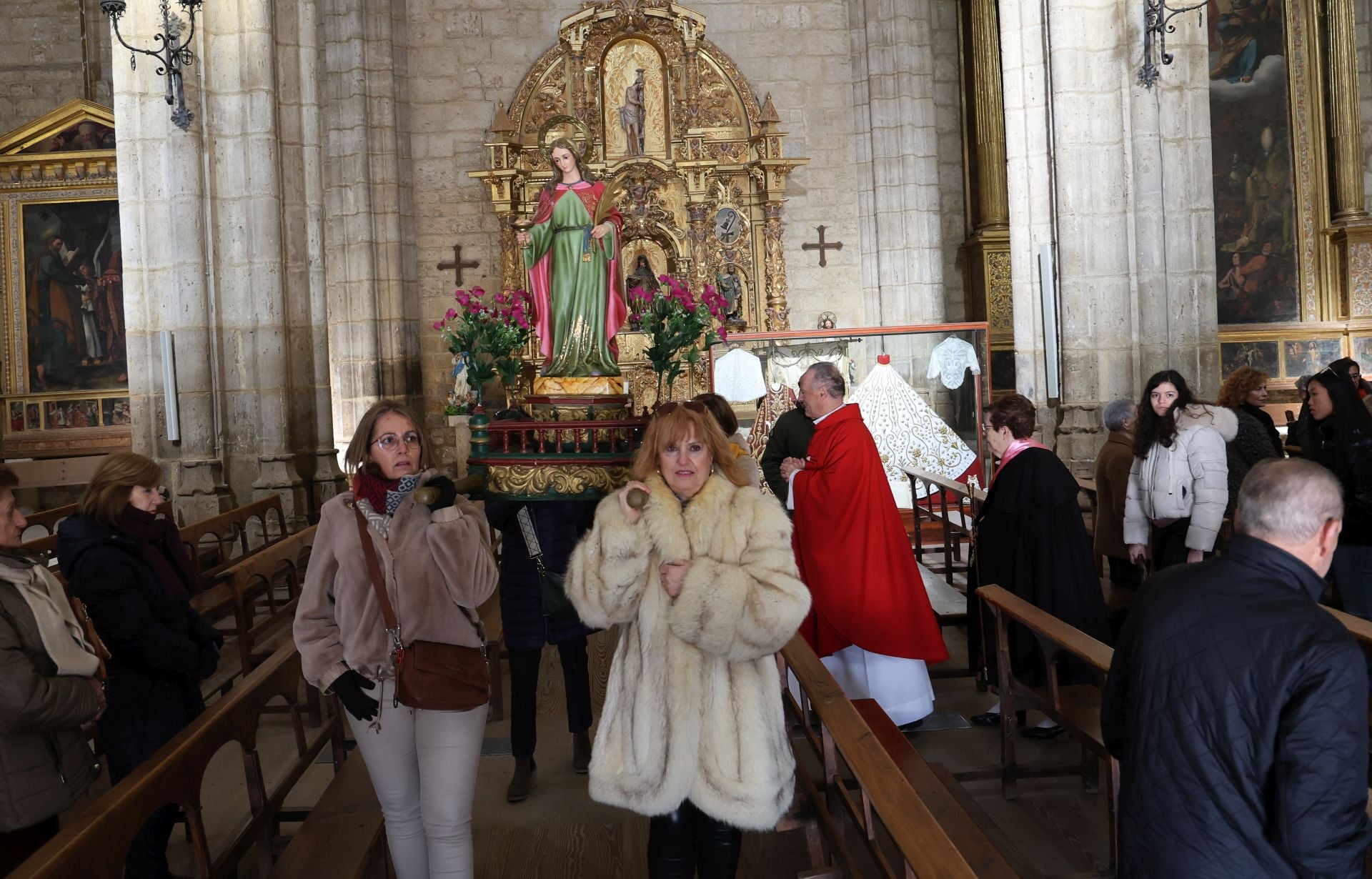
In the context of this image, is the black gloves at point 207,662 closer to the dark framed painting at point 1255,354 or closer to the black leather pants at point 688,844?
the black leather pants at point 688,844

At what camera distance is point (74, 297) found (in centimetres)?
1583

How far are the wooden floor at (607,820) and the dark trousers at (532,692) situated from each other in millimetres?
257

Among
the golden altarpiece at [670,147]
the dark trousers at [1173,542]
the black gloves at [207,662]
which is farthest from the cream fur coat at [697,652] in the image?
the golden altarpiece at [670,147]

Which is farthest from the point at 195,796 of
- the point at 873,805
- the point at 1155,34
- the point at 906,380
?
the point at 1155,34

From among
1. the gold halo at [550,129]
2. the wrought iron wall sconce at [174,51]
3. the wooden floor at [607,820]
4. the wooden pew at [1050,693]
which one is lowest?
the wooden floor at [607,820]

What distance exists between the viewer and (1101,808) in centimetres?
446

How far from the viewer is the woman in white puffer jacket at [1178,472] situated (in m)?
5.32


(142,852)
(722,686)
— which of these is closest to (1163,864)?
(722,686)

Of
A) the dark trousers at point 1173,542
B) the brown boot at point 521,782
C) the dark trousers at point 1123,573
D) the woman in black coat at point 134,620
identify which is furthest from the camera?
the dark trousers at point 1123,573

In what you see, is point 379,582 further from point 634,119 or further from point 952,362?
point 634,119

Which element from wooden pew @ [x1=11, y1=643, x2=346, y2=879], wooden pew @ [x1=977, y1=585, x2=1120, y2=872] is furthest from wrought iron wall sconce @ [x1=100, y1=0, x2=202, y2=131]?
wooden pew @ [x1=977, y1=585, x2=1120, y2=872]

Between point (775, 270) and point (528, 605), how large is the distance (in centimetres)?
1154

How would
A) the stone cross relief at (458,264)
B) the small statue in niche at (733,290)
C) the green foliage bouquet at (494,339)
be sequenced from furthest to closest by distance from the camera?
the stone cross relief at (458,264) < the small statue in niche at (733,290) < the green foliage bouquet at (494,339)

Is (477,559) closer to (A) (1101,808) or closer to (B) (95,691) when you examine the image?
(B) (95,691)
